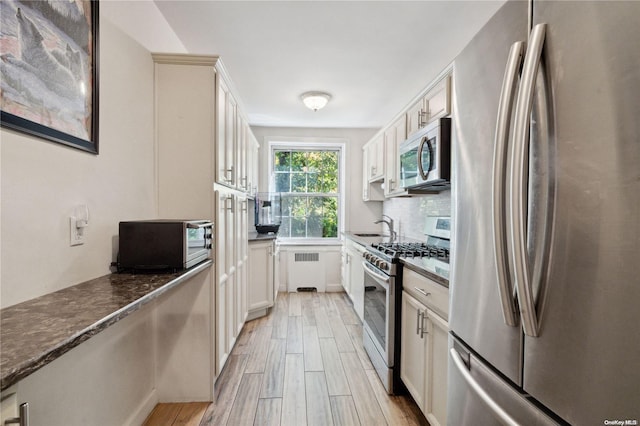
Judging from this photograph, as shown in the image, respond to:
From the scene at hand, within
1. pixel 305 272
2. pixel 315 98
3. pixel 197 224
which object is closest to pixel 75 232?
pixel 197 224

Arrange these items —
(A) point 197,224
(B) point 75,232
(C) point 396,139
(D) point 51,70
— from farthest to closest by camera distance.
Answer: (C) point 396,139 → (A) point 197,224 → (B) point 75,232 → (D) point 51,70

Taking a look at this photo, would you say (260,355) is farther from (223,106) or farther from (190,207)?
(223,106)

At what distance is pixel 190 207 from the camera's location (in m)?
1.75

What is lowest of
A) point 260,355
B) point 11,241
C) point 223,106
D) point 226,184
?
point 260,355

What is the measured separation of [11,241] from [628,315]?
1.55 meters

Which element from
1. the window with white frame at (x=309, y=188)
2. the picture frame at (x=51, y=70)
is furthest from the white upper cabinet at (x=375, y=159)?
the picture frame at (x=51, y=70)

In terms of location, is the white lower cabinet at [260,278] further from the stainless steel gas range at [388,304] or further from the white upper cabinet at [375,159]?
the white upper cabinet at [375,159]

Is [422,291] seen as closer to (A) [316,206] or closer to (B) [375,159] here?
(B) [375,159]

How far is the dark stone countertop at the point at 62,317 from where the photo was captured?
574mm

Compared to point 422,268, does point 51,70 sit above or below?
above

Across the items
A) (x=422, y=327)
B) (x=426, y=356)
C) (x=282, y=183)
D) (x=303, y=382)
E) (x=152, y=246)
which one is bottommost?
(x=303, y=382)

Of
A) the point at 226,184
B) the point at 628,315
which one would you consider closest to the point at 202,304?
the point at 226,184

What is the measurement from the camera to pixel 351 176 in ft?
14.6

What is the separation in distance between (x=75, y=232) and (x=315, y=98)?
2558 millimetres
